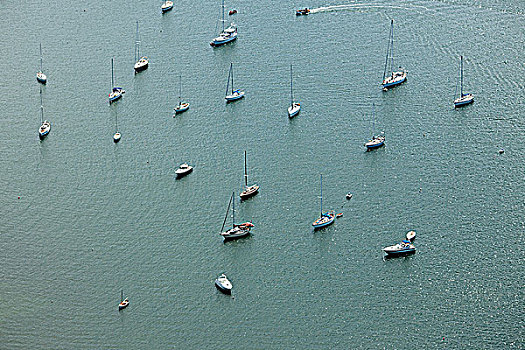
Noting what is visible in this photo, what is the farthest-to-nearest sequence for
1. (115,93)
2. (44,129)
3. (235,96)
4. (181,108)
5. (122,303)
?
(115,93) → (235,96) → (181,108) → (44,129) → (122,303)

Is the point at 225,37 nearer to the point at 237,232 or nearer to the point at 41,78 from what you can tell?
the point at 41,78

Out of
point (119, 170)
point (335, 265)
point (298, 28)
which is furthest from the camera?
point (298, 28)

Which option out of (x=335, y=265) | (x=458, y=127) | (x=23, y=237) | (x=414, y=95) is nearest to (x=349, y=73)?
(x=414, y=95)

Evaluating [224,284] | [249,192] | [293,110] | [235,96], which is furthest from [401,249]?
[235,96]

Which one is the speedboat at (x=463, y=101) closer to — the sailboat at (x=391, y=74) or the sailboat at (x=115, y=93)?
the sailboat at (x=391, y=74)

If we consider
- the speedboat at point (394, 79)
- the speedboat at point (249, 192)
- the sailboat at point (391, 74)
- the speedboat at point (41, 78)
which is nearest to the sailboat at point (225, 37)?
the sailboat at point (391, 74)

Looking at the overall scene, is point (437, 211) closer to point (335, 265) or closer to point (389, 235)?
point (389, 235)
